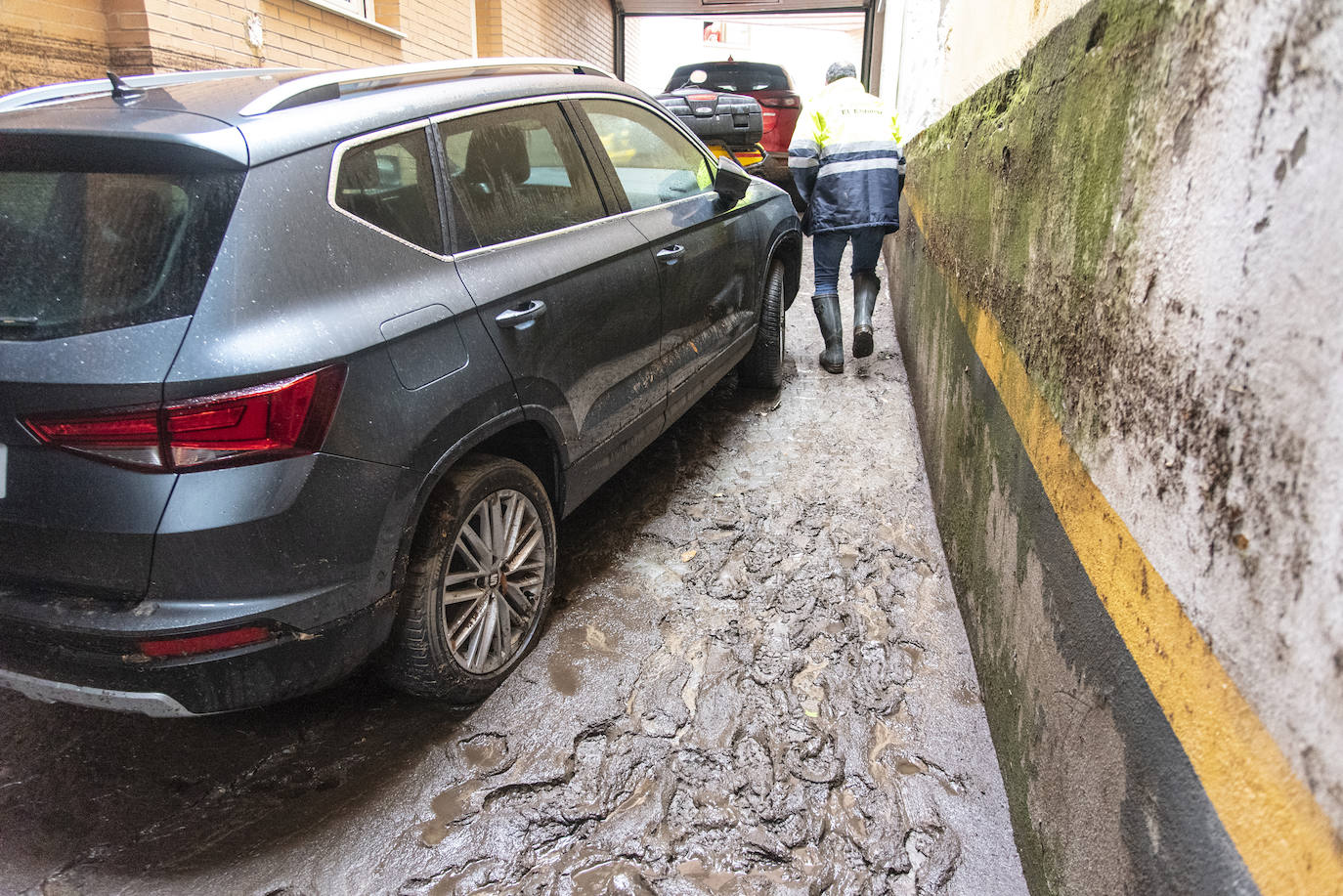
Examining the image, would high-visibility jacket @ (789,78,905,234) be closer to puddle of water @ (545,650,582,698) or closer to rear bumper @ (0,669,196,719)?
puddle of water @ (545,650,582,698)

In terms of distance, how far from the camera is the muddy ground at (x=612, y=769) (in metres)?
1.94

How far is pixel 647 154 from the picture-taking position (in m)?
3.74

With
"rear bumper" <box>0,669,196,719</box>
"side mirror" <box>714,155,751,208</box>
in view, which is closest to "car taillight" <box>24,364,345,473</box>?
"rear bumper" <box>0,669,196,719</box>

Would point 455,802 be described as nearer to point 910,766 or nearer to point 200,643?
point 200,643

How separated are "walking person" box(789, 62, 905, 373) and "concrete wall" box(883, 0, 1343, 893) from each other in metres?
3.02

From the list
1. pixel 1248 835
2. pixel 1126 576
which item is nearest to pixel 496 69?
pixel 1126 576

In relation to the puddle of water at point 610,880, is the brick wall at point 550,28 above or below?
above

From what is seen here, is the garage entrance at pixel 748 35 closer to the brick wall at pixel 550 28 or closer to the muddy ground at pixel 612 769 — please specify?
the brick wall at pixel 550 28

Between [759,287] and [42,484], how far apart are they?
353cm

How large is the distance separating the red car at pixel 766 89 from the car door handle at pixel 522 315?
27.4 feet

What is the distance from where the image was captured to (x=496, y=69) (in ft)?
9.36

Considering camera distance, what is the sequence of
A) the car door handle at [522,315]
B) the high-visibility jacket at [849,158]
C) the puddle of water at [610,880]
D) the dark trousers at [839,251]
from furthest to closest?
the dark trousers at [839,251] → the high-visibility jacket at [849,158] → the car door handle at [522,315] → the puddle of water at [610,880]

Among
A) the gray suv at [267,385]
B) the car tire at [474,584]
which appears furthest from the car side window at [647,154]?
the car tire at [474,584]

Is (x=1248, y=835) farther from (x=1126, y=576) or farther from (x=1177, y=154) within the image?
(x=1177, y=154)
